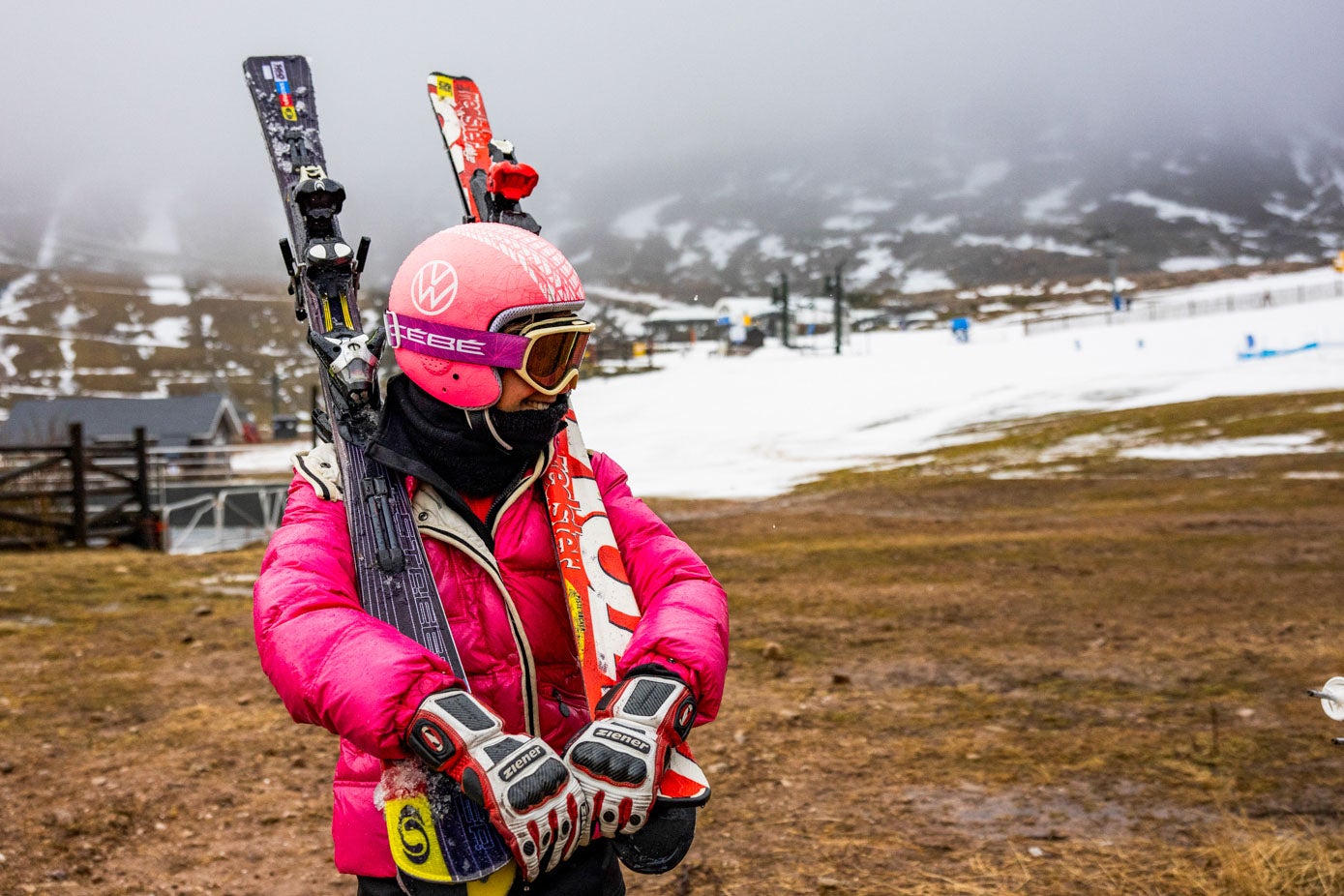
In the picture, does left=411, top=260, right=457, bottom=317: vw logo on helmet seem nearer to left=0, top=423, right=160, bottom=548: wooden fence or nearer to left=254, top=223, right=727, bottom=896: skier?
left=254, top=223, right=727, bottom=896: skier

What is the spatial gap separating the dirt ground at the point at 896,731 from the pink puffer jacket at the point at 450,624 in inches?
88.2

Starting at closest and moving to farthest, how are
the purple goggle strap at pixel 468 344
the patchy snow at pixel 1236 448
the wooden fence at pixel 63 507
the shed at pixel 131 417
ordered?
1. the purple goggle strap at pixel 468 344
2. the wooden fence at pixel 63 507
3. the patchy snow at pixel 1236 448
4. the shed at pixel 131 417

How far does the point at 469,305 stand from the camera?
7.63 feet

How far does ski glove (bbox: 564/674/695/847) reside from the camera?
6.48ft

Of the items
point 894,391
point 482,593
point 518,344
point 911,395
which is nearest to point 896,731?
point 482,593

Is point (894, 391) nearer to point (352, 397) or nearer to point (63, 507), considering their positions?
point (63, 507)

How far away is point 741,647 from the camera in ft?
27.6

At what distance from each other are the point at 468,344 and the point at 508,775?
0.95m

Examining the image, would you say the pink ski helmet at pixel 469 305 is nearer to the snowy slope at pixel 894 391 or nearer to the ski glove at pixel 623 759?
the ski glove at pixel 623 759

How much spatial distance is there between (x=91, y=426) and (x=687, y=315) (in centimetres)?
9169

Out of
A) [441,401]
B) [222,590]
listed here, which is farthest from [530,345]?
[222,590]

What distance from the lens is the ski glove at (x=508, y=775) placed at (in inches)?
74.3

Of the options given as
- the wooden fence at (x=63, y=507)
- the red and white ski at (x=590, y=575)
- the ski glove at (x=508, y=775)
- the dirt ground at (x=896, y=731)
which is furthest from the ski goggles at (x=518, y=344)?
the wooden fence at (x=63, y=507)

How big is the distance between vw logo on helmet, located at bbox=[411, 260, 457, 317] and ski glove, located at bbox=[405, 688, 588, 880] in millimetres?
898
